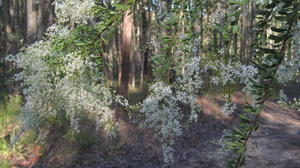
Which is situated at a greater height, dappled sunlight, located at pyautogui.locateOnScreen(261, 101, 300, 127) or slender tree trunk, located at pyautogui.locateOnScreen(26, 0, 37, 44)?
slender tree trunk, located at pyautogui.locateOnScreen(26, 0, 37, 44)

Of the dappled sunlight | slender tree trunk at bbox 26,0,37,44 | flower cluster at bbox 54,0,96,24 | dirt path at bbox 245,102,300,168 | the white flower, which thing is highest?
slender tree trunk at bbox 26,0,37,44

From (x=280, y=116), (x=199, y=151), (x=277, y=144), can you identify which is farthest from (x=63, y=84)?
(x=280, y=116)

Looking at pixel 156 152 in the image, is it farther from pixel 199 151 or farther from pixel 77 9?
pixel 77 9

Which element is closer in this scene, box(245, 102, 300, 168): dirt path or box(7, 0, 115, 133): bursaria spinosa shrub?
box(7, 0, 115, 133): bursaria spinosa shrub

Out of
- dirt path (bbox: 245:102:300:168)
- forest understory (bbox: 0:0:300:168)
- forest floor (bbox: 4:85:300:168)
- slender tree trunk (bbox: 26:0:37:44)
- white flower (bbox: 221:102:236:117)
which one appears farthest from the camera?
slender tree trunk (bbox: 26:0:37:44)

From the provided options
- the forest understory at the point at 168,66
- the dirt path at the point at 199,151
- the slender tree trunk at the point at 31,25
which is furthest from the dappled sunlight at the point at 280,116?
the forest understory at the point at 168,66

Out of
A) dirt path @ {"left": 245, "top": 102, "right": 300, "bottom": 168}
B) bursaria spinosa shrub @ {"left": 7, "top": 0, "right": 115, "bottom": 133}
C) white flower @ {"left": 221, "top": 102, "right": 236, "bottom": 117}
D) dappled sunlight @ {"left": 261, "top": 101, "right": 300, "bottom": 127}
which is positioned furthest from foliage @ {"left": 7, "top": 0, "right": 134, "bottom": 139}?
dappled sunlight @ {"left": 261, "top": 101, "right": 300, "bottom": 127}

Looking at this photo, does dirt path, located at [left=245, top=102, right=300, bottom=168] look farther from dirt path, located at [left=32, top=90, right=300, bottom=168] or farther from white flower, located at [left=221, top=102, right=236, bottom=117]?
white flower, located at [left=221, top=102, right=236, bottom=117]

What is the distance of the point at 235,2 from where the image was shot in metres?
1.40

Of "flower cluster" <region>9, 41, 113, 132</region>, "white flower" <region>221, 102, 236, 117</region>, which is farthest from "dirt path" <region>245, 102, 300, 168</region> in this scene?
"flower cluster" <region>9, 41, 113, 132</region>

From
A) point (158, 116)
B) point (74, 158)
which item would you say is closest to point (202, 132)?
point (74, 158)

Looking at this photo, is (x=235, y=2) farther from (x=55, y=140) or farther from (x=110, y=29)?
(x=55, y=140)

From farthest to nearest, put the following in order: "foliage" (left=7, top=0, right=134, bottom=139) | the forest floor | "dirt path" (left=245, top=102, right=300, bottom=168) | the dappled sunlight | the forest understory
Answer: the dappled sunlight < "dirt path" (left=245, top=102, right=300, bottom=168) < the forest floor < "foliage" (left=7, top=0, right=134, bottom=139) < the forest understory

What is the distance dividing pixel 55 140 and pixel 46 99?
7.56m
